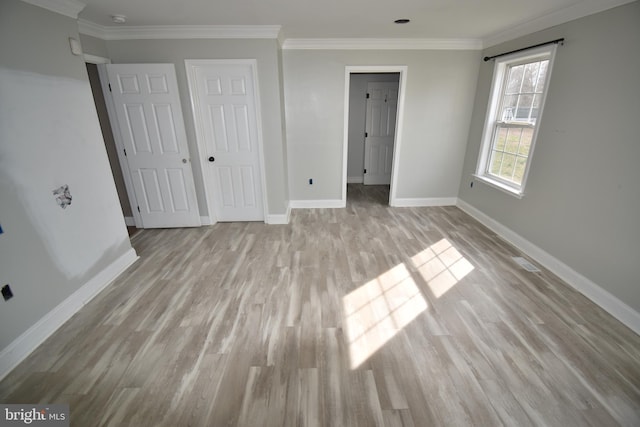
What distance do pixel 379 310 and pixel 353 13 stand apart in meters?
2.98

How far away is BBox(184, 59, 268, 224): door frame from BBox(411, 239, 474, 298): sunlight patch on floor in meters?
2.35

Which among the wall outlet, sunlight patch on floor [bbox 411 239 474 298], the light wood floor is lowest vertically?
the light wood floor

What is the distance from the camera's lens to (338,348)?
198cm

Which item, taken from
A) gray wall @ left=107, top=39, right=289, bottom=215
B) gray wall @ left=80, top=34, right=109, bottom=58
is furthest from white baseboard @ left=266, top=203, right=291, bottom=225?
gray wall @ left=80, top=34, right=109, bottom=58

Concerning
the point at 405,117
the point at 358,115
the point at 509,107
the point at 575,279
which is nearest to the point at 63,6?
the point at 405,117

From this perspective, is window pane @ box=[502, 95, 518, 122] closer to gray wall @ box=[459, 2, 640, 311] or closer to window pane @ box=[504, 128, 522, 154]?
window pane @ box=[504, 128, 522, 154]

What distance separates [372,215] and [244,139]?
7.59 feet

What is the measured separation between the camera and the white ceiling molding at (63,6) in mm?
2102

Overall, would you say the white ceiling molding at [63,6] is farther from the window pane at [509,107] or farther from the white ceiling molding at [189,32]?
the window pane at [509,107]

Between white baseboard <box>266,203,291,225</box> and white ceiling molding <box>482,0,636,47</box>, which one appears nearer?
white ceiling molding <box>482,0,636,47</box>

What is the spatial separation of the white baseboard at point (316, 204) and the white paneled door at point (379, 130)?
1.73 m

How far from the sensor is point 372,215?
177 inches

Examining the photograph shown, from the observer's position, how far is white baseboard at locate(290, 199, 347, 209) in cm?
478

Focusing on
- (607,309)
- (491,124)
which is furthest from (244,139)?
(607,309)
